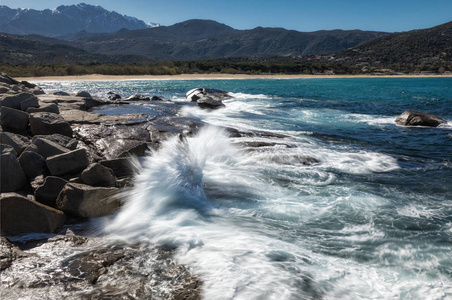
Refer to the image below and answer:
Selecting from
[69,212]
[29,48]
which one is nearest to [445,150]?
[69,212]

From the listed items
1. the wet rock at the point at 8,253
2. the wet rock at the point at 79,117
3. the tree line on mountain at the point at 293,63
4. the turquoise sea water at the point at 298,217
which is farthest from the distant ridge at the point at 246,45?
the wet rock at the point at 8,253

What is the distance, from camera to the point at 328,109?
18188mm

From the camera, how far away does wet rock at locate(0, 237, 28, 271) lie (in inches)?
122

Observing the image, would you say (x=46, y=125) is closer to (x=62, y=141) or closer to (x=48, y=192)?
(x=62, y=141)

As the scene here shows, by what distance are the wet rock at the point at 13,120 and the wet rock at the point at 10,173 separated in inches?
98.0

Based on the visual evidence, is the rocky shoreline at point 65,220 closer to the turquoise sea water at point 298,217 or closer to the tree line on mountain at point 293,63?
the turquoise sea water at point 298,217

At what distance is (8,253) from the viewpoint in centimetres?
327

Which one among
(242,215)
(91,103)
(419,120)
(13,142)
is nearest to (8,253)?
(13,142)

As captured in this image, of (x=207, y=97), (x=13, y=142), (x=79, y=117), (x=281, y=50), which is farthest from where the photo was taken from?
(x=281, y=50)

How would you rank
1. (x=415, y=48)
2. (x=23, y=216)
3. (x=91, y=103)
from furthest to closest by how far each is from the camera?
(x=415, y=48)
(x=91, y=103)
(x=23, y=216)

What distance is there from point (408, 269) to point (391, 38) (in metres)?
121

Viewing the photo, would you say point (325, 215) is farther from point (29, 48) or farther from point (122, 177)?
point (29, 48)

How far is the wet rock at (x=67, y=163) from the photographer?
192 inches

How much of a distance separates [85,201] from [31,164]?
1.29 metres
